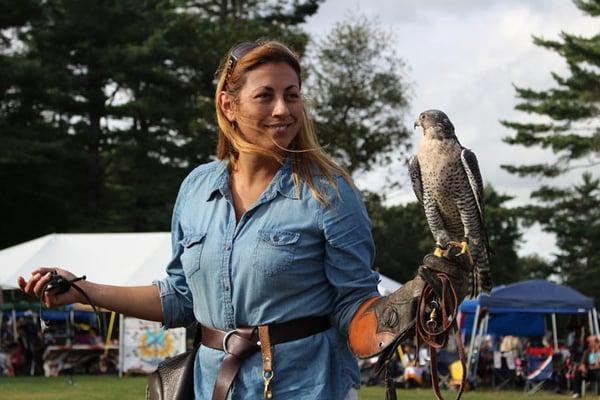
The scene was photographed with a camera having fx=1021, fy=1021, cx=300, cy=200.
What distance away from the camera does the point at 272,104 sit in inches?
109

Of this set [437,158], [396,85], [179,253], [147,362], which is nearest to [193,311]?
[179,253]

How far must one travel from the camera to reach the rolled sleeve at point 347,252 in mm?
2658

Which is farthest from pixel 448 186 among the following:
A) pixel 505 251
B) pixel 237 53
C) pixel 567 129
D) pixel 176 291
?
pixel 505 251

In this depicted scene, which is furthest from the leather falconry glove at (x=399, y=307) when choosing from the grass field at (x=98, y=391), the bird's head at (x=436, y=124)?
the grass field at (x=98, y=391)

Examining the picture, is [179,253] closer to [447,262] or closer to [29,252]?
[447,262]

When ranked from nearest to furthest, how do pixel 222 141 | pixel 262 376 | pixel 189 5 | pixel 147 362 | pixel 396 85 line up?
pixel 262 376
pixel 222 141
pixel 147 362
pixel 396 85
pixel 189 5

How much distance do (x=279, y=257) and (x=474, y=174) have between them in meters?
2.72

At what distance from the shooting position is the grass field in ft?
51.0

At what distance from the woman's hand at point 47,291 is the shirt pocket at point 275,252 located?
67 cm

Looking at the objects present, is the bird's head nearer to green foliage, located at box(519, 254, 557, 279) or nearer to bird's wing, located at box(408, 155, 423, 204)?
bird's wing, located at box(408, 155, 423, 204)

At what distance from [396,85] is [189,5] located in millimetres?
9656

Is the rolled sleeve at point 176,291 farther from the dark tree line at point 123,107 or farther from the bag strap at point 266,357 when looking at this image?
the dark tree line at point 123,107

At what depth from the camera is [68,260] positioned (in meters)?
20.2

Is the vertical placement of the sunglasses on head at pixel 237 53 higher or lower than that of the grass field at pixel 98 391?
higher
